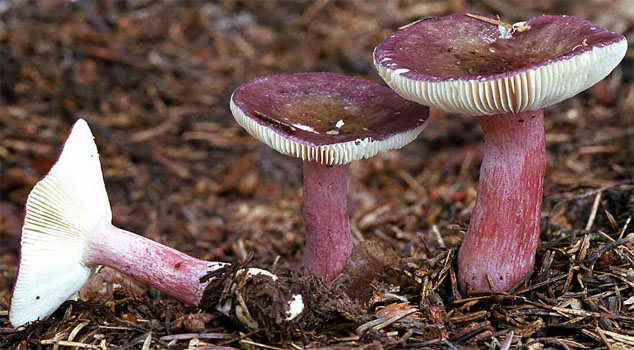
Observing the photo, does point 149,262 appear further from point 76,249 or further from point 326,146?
point 326,146

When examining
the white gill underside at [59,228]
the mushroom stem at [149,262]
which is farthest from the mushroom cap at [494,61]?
the white gill underside at [59,228]

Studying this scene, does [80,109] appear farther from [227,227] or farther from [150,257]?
[150,257]

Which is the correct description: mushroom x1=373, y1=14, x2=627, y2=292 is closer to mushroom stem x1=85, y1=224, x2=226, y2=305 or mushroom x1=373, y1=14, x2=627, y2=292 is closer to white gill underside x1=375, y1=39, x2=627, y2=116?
white gill underside x1=375, y1=39, x2=627, y2=116

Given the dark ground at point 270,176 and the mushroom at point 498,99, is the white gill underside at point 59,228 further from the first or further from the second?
the mushroom at point 498,99

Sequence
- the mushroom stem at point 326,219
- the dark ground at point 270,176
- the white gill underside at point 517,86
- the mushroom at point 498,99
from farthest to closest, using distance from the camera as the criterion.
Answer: the mushroom stem at point 326,219 → the dark ground at point 270,176 → the mushroom at point 498,99 → the white gill underside at point 517,86

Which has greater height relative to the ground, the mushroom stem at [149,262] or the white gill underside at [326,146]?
the white gill underside at [326,146]

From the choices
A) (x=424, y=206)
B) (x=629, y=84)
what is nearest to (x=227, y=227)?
(x=424, y=206)

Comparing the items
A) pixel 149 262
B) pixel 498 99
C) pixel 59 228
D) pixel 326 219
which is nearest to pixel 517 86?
pixel 498 99
